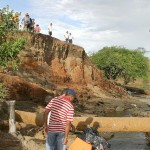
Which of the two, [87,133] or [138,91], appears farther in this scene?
[138,91]

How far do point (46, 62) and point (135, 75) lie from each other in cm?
3432

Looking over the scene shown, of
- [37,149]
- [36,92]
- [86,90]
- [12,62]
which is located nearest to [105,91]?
[86,90]

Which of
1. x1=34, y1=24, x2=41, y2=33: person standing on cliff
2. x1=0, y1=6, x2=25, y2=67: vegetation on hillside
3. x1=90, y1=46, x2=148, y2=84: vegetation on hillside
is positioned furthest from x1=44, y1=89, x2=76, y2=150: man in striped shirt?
x1=90, y1=46, x2=148, y2=84: vegetation on hillside

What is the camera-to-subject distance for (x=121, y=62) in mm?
70188

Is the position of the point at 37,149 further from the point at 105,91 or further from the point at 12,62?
the point at 105,91

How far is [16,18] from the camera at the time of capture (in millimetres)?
15734

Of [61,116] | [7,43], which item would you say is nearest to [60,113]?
[61,116]

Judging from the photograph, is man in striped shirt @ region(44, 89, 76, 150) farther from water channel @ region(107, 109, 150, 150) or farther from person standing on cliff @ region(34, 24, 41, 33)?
person standing on cliff @ region(34, 24, 41, 33)

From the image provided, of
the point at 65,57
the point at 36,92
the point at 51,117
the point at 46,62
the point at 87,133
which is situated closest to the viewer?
the point at 51,117

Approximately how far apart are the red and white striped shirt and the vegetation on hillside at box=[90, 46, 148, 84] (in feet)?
197

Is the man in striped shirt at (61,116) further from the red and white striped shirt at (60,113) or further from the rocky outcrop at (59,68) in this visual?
the rocky outcrop at (59,68)

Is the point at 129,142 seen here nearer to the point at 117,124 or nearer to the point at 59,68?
the point at 117,124

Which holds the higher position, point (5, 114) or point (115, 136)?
point (5, 114)

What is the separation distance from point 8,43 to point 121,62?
5604 centimetres
